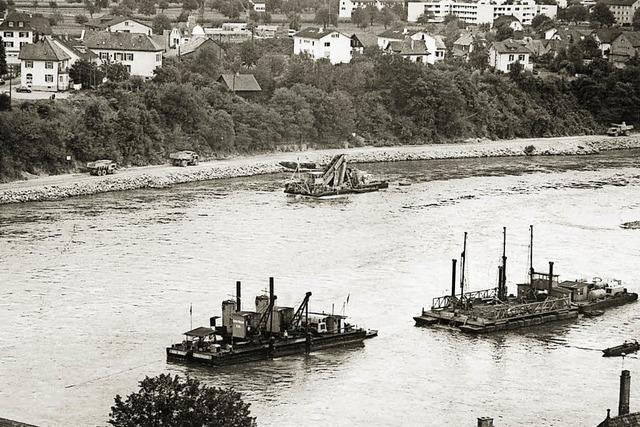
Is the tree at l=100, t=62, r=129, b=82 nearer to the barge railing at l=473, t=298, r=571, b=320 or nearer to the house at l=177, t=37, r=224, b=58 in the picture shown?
the house at l=177, t=37, r=224, b=58

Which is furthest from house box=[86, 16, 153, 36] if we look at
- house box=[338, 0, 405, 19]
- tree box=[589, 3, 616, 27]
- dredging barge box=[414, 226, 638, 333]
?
tree box=[589, 3, 616, 27]

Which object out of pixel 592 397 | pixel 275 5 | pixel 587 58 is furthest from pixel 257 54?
pixel 592 397

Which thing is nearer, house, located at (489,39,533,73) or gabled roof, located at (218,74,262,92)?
gabled roof, located at (218,74,262,92)

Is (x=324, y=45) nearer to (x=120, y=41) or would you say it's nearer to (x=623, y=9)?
(x=120, y=41)

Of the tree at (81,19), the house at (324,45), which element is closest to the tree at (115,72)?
the house at (324,45)

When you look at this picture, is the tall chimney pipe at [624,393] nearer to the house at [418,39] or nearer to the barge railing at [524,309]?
the barge railing at [524,309]

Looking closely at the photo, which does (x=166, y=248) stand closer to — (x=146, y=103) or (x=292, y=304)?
(x=292, y=304)

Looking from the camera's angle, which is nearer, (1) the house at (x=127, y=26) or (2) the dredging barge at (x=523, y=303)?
(2) the dredging barge at (x=523, y=303)
